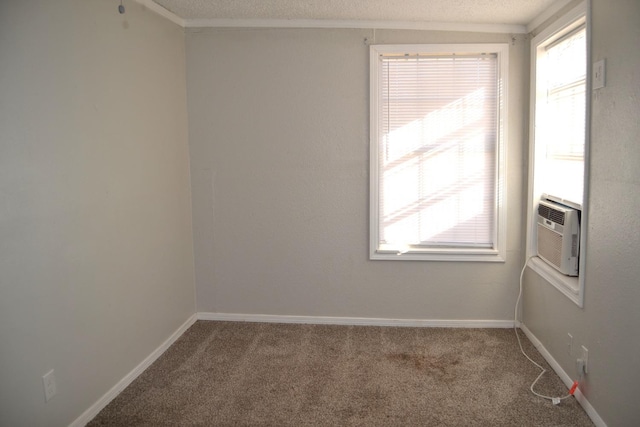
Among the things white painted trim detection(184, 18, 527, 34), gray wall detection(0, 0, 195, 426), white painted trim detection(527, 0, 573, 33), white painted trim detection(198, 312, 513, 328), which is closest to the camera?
gray wall detection(0, 0, 195, 426)

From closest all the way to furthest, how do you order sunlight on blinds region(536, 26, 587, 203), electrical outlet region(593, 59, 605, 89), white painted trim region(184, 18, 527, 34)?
electrical outlet region(593, 59, 605, 89)
sunlight on blinds region(536, 26, 587, 203)
white painted trim region(184, 18, 527, 34)

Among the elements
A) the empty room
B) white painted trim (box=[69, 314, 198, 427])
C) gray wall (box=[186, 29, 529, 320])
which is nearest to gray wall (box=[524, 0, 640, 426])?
the empty room

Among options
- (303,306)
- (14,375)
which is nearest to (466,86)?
(303,306)

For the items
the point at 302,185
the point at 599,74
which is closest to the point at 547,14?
the point at 599,74

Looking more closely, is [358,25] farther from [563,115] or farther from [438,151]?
[563,115]

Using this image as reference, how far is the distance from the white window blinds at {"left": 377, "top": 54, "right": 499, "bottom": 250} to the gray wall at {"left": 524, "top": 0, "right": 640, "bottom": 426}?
134 centimetres

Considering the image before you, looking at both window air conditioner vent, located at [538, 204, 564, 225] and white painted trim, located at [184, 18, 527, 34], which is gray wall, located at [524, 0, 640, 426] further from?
white painted trim, located at [184, 18, 527, 34]

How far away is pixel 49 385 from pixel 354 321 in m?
2.40

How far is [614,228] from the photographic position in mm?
2568

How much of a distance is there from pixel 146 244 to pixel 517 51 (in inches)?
120

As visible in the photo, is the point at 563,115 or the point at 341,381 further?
the point at 563,115

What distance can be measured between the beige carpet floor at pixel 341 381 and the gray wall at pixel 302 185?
0.29m

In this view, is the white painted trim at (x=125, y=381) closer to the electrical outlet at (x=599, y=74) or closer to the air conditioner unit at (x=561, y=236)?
the air conditioner unit at (x=561, y=236)

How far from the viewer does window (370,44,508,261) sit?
13.5 ft
